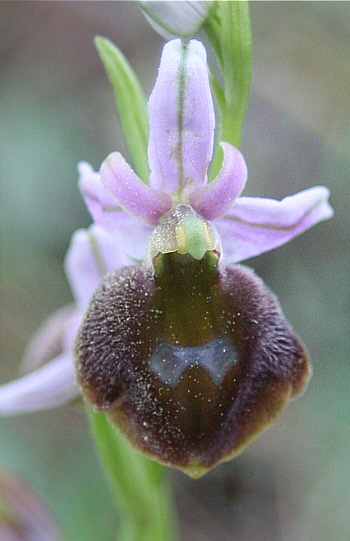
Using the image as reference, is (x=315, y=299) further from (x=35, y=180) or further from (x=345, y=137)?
(x=35, y=180)

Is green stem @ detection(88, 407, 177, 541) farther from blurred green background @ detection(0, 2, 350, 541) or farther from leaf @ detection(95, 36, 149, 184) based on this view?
blurred green background @ detection(0, 2, 350, 541)

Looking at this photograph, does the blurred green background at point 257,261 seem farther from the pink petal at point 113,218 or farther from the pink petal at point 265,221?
the pink petal at point 113,218

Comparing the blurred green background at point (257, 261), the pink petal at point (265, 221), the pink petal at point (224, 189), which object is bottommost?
the blurred green background at point (257, 261)

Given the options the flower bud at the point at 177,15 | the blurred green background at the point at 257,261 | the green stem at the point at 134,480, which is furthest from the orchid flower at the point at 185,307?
the blurred green background at the point at 257,261

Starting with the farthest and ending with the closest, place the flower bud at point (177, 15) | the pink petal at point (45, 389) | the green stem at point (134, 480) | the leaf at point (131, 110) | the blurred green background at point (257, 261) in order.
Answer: the blurred green background at point (257, 261) < the pink petal at point (45, 389) < the green stem at point (134, 480) < the leaf at point (131, 110) < the flower bud at point (177, 15)

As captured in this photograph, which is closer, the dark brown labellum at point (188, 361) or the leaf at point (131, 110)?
the dark brown labellum at point (188, 361)

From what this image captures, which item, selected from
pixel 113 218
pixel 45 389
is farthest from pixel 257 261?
pixel 113 218

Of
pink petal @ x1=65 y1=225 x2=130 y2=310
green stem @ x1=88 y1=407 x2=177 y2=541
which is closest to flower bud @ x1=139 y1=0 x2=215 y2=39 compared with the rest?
pink petal @ x1=65 y1=225 x2=130 y2=310

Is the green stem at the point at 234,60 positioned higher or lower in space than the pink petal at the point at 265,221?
higher
